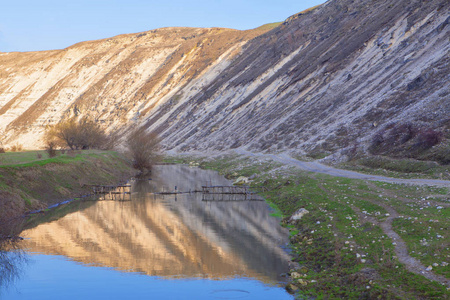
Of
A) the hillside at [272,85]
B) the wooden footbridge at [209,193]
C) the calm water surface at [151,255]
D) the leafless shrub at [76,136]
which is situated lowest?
the calm water surface at [151,255]

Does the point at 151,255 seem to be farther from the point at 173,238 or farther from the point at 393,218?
the point at 393,218

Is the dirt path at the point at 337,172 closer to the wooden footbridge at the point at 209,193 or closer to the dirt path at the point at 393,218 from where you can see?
the dirt path at the point at 393,218

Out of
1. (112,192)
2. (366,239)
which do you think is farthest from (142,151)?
(366,239)

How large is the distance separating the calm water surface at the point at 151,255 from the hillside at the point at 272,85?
19586mm

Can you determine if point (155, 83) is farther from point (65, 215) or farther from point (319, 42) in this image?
point (65, 215)

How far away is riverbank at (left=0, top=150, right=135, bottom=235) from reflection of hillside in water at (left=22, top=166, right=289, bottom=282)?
3.82 m

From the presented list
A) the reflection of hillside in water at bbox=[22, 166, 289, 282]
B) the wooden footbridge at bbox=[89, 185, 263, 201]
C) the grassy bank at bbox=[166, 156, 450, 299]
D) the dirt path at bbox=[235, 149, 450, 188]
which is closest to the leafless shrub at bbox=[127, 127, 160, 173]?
the dirt path at bbox=[235, 149, 450, 188]

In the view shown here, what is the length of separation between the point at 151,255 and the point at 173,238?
13.0 feet

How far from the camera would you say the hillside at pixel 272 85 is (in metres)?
54.5

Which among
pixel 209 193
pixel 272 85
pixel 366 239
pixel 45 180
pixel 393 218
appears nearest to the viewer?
pixel 366 239

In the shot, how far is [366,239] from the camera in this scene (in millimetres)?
20328

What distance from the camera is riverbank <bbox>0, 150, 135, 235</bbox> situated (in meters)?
34.9

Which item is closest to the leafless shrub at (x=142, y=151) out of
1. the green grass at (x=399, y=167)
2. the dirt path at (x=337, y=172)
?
the dirt path at (x=337, y=172)

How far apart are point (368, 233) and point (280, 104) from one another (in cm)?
7270
